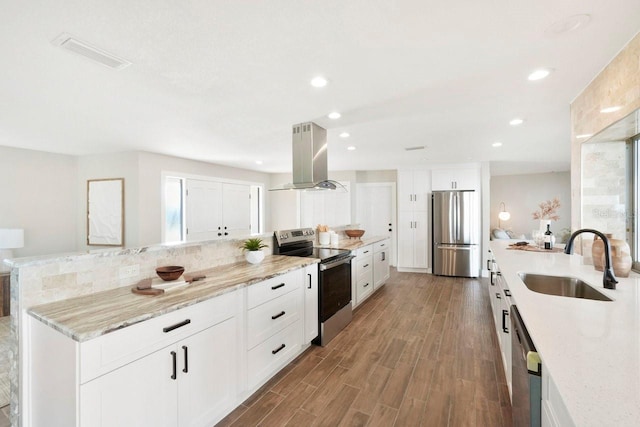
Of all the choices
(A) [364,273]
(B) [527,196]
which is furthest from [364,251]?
(B) [527,196]

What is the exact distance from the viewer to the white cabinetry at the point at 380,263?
15.1 feet

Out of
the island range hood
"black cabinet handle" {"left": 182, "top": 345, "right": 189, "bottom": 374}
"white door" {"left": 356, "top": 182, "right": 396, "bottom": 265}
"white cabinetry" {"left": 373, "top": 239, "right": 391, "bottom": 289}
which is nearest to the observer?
"black cabinet handle" {"left": 182, "top": 345, "right": 189, "bottom": 374}

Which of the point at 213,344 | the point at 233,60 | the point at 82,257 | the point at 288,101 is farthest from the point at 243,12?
the point at 213,344

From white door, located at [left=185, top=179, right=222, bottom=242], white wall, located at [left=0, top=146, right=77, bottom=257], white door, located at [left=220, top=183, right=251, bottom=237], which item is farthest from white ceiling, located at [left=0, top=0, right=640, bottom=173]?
white door, located at [left=220, top=183, right=251, bottom=237]

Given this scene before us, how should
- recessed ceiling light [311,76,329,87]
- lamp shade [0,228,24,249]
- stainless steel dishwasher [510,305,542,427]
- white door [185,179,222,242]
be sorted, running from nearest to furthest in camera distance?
1. stainless steel dishwasher [510,305,542,427]
2. recessed ceiling light [311,76,329,87]
3. lamp shade [0,228,24,249]
4. white door [185,179,222,242]

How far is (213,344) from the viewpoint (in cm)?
173

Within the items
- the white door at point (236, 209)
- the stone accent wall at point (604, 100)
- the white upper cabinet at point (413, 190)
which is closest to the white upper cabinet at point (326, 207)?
the white upper cabinet at point (413, 190)

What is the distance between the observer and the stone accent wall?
168 cm

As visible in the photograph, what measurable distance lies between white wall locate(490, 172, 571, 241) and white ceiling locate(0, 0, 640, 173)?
4.81m

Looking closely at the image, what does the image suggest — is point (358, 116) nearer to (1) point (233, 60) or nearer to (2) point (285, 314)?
(1) point (233, 60)

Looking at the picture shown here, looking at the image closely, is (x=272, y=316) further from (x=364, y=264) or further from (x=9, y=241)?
(x=9, y=241)

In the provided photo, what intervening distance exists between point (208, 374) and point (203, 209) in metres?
4.65

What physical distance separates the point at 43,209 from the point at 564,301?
265 inches

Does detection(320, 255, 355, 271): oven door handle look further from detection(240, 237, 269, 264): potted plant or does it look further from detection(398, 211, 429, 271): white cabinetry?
detection(398, 211, 429, 271): white cabinetry
